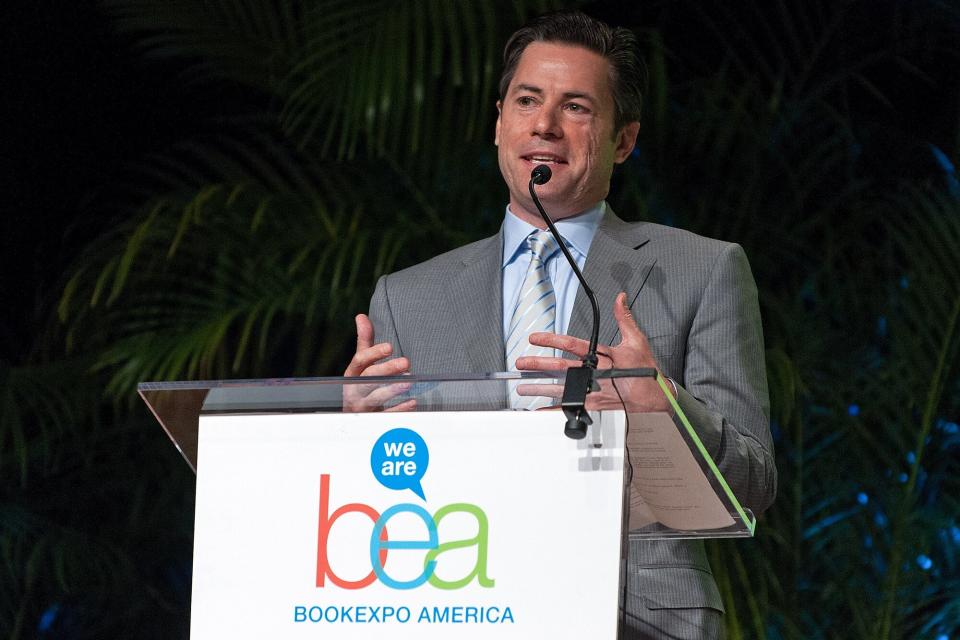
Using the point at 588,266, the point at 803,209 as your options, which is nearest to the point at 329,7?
the point at 803,209

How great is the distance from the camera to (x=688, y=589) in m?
2.00

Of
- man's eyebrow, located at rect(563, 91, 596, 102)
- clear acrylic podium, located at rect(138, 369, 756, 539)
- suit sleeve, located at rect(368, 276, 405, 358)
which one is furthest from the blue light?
clear acrylic podium, located at rect(138, 369, 756, 539)

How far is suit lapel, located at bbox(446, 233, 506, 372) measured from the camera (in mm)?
2318

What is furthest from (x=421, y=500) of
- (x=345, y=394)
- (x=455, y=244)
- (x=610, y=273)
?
(x=455, y=244)

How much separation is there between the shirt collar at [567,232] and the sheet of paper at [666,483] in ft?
2.70

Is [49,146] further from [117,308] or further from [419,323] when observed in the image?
[419,323]

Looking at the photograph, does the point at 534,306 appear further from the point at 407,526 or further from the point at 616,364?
the point at 407,526

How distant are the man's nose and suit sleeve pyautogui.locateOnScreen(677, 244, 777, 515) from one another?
0.40 metres

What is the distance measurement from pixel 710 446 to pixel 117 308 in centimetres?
274

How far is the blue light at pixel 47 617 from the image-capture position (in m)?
4.24

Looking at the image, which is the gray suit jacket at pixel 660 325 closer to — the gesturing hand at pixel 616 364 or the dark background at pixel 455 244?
the gesturing hand at pixel 616 364

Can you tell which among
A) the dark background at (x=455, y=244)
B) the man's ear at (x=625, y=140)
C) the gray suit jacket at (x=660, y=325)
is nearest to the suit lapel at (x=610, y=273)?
the gray suit jacket at (x=660, y=325)

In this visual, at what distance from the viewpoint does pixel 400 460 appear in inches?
62.0

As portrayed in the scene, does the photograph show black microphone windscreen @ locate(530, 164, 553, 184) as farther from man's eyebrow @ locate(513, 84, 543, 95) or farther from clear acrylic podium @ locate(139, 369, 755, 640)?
clear acrylic podium @ locate(139, 369, 755, 640)
